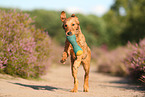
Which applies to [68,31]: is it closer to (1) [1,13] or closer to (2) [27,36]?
(2) [27,36]

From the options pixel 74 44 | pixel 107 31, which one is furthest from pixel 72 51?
pixel 107 31

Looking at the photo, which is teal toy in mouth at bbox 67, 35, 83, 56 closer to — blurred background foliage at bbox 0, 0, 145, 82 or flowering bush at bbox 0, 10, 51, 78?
flowering bush at bbox 0, 10, 51, 78

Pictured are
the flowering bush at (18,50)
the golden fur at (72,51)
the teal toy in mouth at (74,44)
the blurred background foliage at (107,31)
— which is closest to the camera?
the teal toy in mouth at (74,44)

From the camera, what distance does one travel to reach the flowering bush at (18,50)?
9603 millimetres

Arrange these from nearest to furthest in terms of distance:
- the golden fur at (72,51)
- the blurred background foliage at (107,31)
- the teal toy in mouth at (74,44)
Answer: the teal toy in mouth at (74,44) → the golden fur at (72,51) → the blurred background foliage at (107,31)

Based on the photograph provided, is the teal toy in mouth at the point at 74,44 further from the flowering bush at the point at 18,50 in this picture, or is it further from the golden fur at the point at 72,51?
the flowering bush at the point at 18,50

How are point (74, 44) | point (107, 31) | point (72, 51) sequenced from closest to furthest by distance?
point (74, 44) < point (72, 51) < point (107, 31)

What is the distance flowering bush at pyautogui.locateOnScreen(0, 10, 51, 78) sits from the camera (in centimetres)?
960

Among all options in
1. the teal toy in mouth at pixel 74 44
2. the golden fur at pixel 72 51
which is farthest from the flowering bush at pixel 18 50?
the teal toy in mouth at pixel 74 44

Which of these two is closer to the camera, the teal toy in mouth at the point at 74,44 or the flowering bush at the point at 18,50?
the teal toy in mouth at the point at 74,44

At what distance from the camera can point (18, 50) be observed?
32.6 ft

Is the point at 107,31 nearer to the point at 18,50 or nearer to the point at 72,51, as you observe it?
the point at 18,50

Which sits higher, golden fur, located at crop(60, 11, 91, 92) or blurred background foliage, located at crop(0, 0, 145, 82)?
blurred background foliage, located at crop(0, 0, 145, 82)

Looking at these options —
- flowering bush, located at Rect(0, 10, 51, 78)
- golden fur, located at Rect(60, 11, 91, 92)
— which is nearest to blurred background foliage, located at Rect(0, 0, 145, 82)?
flowering bush, located at Rect(0, 10, 51, 78)
